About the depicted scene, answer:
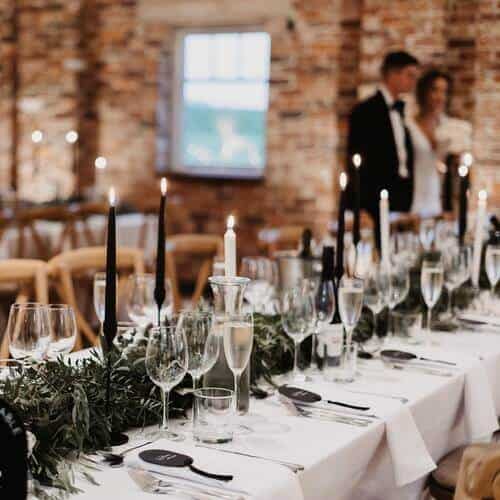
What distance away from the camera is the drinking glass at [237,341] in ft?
6.08

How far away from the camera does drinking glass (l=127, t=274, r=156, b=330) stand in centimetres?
255

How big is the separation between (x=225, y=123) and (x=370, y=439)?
6978mm

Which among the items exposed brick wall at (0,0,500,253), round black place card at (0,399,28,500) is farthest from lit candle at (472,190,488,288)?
exposed brick wall at (0,0,500,253)

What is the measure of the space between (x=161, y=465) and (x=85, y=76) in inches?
310

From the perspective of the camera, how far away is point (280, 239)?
17.0 ft

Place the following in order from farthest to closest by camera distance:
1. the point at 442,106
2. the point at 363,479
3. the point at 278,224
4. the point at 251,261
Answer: the point at 278,224 → the point at 442,106 → the point at 251,261 → the point at 363,479

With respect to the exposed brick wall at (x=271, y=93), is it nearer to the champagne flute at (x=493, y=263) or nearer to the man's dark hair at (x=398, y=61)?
the man's dark hair at (x=398, y=61)

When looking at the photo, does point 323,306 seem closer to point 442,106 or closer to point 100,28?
point 442,106

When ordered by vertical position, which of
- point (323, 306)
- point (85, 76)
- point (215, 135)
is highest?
point (85, 76)

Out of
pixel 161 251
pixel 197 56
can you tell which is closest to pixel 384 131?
pixel 197 56

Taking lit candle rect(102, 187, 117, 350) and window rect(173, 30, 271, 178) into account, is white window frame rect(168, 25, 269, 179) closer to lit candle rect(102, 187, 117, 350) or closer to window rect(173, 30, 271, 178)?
window rect(173, 30, 271, 178)

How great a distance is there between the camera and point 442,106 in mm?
7000

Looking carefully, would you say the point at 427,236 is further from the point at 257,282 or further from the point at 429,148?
the point at 429,148

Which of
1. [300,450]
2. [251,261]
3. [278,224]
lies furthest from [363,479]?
[278,224]
